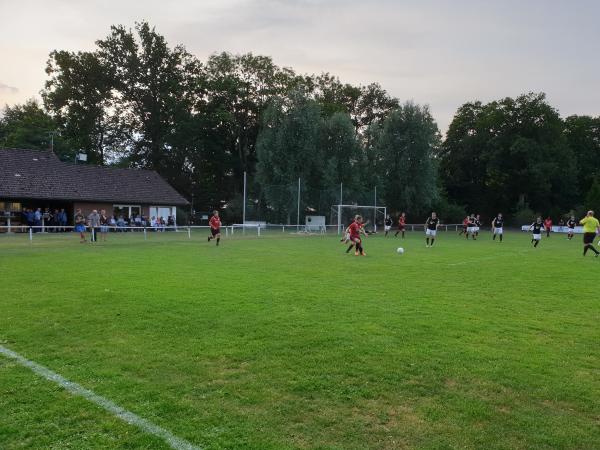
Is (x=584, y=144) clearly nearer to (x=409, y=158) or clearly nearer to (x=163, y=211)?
(x=409, y=158)

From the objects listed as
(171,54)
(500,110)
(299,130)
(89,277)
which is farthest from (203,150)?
(89,277)

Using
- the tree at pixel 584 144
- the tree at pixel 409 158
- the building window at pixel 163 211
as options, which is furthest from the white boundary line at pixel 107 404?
the tree at pixel 584 144

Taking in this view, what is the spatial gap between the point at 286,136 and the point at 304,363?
41536 mm

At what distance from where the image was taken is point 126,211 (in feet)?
137

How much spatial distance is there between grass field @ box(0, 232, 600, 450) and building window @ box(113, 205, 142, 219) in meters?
31.9

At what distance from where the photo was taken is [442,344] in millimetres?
6125

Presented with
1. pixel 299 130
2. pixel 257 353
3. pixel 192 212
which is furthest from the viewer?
pixel 192 212

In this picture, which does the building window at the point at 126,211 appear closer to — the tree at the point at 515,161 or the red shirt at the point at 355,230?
the red shirt at the point at 355,230

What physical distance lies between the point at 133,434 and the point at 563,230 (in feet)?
177

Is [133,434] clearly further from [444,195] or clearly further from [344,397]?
[444,195]

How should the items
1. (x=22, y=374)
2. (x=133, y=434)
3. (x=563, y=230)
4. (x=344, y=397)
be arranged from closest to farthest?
(x=133, y=434) → (x=344, y=397) → (x=22, y=374) → (x=563, y=230)

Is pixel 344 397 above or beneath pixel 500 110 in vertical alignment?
beneath

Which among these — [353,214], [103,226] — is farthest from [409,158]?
[103,226]

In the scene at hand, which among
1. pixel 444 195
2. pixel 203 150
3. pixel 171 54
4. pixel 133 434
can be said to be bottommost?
pixel 133 434
